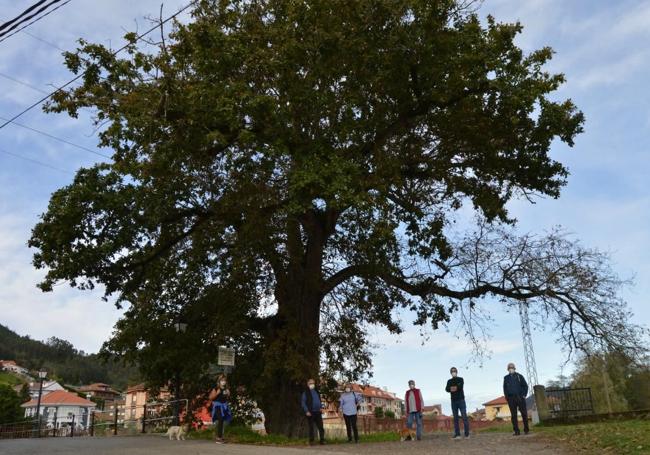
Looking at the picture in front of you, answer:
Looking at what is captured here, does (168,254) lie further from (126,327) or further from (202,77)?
(202,77)

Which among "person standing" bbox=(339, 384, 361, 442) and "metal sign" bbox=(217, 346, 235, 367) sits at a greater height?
"metal sign" bbox=(217, 346, 235, 367)

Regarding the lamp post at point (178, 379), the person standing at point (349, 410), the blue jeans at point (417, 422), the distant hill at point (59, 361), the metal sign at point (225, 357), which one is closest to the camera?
the blue jeans at point (417, 422)

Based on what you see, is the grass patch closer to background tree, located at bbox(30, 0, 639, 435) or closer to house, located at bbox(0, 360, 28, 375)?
background tree, located at bbox(30, 0, 639, 435)

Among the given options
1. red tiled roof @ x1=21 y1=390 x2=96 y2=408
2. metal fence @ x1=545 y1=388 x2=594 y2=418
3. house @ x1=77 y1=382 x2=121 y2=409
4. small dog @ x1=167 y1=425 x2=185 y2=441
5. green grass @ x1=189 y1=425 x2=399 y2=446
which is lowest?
green grass @ x1=189 y1=425 x2=399 y2=446

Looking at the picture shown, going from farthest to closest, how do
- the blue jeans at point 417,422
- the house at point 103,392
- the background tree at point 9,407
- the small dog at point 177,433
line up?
1. the house at point 103,392
2. the background tree at point 9,407
3. the small dog at point 177,433
4. the blue jeans at point 417,422

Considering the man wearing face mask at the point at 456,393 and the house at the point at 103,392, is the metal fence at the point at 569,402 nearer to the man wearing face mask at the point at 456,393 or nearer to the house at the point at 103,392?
the man wearing face mask at the point at 456,393

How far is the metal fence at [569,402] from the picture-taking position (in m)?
19.2

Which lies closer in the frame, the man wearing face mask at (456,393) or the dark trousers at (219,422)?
the dark trousers at (219,422)

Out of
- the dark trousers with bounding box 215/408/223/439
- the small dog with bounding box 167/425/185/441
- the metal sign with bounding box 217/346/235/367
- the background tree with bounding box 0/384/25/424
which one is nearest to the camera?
the dark trousers with bounding box 215/408/223/439

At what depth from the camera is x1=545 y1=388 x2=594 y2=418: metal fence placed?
63.1 ft

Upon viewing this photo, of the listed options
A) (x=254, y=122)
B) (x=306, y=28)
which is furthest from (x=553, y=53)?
(x=254, y=122)

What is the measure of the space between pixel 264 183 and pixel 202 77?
10.7 feet

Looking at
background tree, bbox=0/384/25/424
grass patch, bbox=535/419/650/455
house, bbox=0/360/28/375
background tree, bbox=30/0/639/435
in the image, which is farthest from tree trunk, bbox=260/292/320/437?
house, bbox=0/360/28/375

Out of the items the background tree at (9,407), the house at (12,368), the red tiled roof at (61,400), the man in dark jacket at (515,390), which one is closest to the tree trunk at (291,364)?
the man in dark jacket at (515,390)
